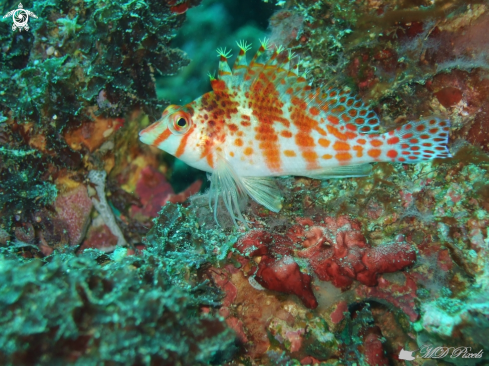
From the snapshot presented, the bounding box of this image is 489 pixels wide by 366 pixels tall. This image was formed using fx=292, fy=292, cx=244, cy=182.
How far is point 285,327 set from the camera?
2889 mm

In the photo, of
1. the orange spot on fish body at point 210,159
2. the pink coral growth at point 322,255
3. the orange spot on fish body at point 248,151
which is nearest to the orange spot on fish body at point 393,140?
the pink coral growth at point 322,255

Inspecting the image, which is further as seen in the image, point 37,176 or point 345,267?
point 37,176

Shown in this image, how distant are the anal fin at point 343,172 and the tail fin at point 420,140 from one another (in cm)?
32

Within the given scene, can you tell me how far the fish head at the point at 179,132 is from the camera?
3543 millimetres

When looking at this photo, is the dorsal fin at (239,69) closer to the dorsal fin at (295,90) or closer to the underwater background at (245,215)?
the dorsal fin at (295,90)

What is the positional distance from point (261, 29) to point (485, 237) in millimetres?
3960

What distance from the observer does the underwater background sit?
2.11 meters

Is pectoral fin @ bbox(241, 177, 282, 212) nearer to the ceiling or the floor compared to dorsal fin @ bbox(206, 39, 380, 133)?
nearer to the floor

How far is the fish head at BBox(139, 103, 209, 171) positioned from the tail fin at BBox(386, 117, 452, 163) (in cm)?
221

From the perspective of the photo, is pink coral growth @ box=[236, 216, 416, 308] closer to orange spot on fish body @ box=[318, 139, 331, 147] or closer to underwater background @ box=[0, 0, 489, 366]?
underwater background @ box=[0, 0, 489, 366]

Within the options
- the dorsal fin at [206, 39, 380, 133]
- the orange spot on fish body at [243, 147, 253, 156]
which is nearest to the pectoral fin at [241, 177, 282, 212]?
the orange spot on fish body at [243, 147, 253, 156]

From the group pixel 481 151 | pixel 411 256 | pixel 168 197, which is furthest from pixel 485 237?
pixel 168 197

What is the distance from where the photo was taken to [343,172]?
3.51 m

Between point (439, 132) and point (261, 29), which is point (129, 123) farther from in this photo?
point (439, 132)
